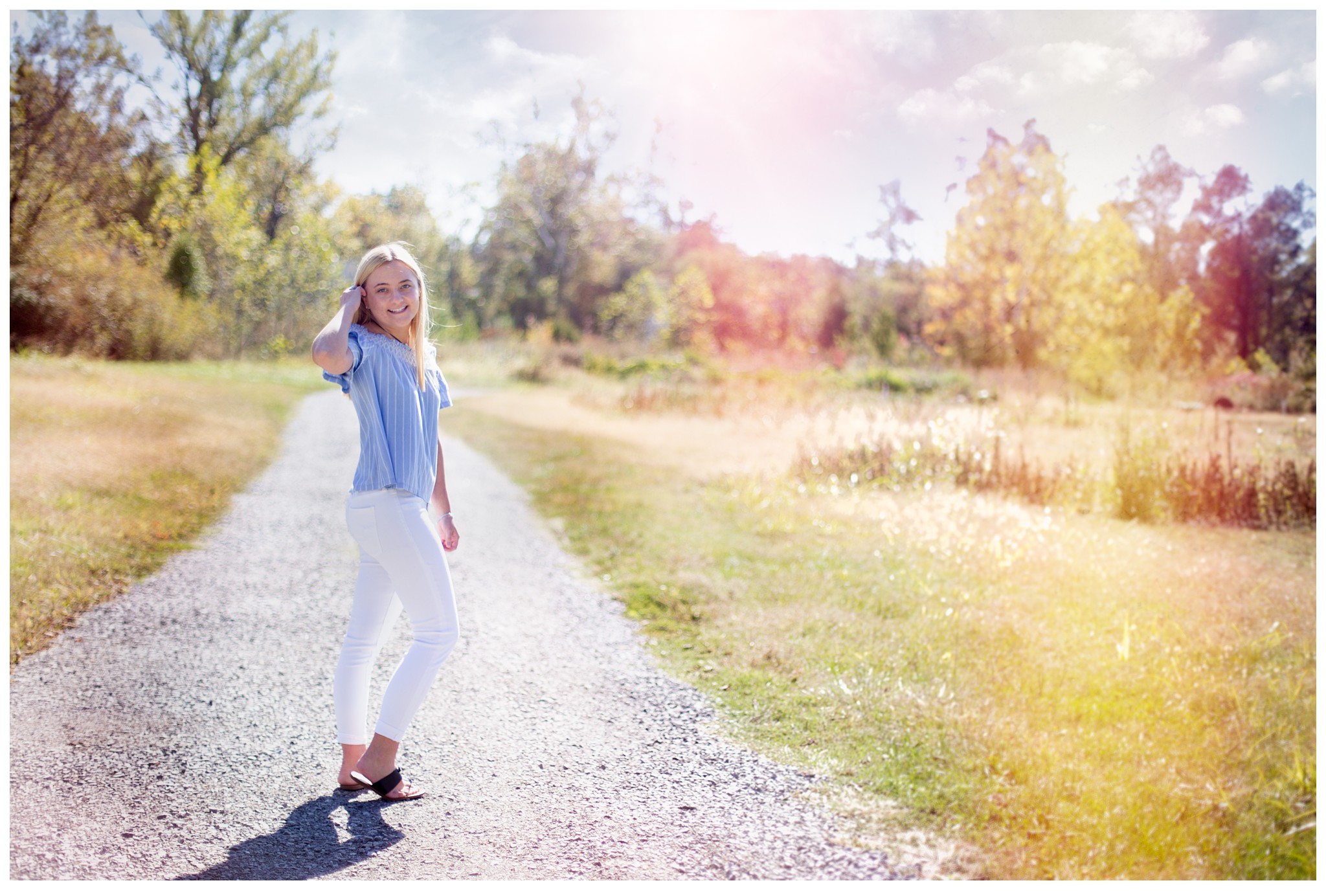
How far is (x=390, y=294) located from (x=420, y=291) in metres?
0.09

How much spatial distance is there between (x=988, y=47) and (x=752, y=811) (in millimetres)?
4659

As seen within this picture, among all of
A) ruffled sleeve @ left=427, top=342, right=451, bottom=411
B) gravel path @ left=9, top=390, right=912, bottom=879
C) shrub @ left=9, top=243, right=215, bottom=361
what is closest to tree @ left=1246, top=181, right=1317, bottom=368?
gravel path @ left=9, top=390, right=912, bottom=879

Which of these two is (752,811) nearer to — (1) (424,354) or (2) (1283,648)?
(1) (424,354)

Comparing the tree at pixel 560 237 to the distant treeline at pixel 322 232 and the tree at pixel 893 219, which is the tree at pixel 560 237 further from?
the tree at pixel 893 219

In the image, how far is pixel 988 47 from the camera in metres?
5.21

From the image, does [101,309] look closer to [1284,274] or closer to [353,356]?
[353,356]

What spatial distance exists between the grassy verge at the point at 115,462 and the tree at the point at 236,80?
5.82ft

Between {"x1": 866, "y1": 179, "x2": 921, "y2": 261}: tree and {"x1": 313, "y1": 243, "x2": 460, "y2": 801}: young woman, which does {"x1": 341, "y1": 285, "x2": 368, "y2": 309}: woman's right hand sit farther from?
{"x1": 866, "y1": 179, "x2": 921, "y2": 261}: tree

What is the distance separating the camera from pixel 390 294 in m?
2.41

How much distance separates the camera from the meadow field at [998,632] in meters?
2.65

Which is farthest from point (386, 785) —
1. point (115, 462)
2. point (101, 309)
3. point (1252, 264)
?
point (1252, 264)

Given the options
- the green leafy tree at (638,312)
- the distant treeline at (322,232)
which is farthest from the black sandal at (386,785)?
the green leafy tree at (638,312)

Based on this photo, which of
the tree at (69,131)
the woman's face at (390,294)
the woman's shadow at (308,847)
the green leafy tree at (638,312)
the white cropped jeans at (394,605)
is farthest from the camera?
the green leafy tree at (638,312)

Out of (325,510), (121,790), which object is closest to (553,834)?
(121,790)
